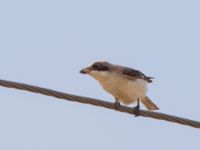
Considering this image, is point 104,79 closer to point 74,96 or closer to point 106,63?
point 106,63

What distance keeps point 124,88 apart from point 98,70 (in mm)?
487

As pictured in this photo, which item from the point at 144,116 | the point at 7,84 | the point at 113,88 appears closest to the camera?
the point at 7,84

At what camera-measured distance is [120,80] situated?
1430cm

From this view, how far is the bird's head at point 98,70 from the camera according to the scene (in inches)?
561

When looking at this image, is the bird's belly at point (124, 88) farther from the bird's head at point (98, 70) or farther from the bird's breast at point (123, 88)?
the bird's head at point (98, 70)

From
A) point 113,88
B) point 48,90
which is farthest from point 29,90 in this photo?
point 113,88

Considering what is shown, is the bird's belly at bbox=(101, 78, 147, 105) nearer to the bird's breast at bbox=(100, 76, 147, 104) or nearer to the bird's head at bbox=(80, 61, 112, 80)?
the bird's breast at bbox=(100, 76, 147, 104)

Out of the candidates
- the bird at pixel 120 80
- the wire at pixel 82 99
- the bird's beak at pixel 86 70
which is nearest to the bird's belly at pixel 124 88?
the bird at pixel 120 80

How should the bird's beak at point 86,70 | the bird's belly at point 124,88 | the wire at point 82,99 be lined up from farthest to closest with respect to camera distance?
the bird's belly at point 124,88
the bird's beak at point 86,70
the wire at point 82,99

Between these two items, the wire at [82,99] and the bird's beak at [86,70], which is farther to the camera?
the bird's beak at [86,70]

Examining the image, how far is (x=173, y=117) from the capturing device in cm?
1170

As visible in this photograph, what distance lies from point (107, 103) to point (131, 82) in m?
2.52

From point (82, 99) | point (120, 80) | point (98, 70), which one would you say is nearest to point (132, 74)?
point (120, 80)

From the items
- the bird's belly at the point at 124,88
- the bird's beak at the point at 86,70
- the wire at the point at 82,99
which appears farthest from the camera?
the bird's belly at the point at 124,88
